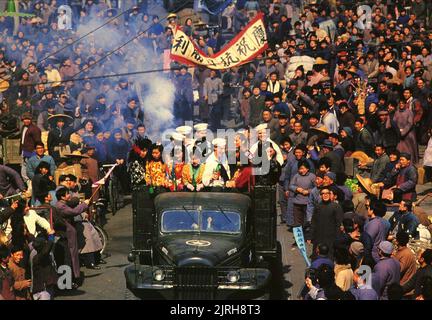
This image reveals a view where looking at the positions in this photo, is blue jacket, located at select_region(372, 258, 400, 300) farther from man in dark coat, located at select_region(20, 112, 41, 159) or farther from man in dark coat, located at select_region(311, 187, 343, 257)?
man in dark coat, located at select_region(20, 112, 41, 159)

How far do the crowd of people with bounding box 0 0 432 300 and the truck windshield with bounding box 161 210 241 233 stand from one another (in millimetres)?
788

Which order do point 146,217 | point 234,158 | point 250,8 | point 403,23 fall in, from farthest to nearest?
point 250,8, point 403,23, point 234,158, point 146,217

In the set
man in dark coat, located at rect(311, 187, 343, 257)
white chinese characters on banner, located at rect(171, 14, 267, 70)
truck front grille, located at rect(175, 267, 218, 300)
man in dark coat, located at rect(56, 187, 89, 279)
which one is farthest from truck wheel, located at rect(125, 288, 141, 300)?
white chinese characters on banner, located at rect(171, 14, 267, 70)

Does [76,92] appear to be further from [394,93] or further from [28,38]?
[394,93]

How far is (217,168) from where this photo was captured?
75.3 feet

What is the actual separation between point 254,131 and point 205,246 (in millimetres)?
6157

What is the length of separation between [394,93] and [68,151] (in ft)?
25.4

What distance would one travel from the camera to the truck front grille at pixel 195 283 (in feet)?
66.2

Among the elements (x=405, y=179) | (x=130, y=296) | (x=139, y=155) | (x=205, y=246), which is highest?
(x=139, y=155)

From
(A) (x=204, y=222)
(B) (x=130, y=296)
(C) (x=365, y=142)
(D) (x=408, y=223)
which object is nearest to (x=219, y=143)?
(A) (x=204, y=222)

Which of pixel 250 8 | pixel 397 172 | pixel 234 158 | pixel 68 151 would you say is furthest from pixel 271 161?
pixel 250 8

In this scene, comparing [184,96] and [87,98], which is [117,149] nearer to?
[87,98]

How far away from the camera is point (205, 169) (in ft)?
75.0

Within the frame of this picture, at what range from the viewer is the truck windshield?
21.4 meters
